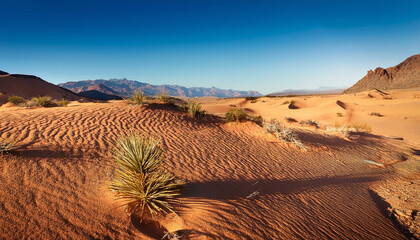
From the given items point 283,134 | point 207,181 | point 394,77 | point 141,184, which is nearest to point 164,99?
point 283,134

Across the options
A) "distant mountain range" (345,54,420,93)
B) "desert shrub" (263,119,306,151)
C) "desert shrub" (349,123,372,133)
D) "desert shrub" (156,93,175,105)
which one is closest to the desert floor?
"desert shrub" (263,119,306,151)

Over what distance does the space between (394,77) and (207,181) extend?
Result: 304 ft

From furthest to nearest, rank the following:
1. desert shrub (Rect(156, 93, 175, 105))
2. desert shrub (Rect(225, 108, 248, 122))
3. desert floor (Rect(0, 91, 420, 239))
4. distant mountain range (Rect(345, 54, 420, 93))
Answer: distant mountain range (Rect(345, 54, 420, 93))
desert shrub (Rect(156, 93, 175, 105))
desert shrub (Rect(225, 108, 248, 122))
desert floor (Rect(0, 91, 420, 239))

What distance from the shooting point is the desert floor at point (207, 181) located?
2.76 m

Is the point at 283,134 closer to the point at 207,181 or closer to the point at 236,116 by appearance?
the point at 236,116

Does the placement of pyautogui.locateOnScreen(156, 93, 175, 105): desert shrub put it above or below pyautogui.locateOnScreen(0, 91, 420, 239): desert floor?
above

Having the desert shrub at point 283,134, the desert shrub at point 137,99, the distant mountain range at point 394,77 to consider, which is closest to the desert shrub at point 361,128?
the desert shrub at point 283,134

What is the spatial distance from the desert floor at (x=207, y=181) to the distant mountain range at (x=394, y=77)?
7685cm

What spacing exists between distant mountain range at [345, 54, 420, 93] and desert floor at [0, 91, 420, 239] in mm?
76853

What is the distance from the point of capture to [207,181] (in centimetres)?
423

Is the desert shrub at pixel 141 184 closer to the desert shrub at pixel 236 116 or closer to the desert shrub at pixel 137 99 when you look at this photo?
the desert shrub at pixel 236 116

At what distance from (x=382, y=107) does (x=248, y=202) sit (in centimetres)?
2692

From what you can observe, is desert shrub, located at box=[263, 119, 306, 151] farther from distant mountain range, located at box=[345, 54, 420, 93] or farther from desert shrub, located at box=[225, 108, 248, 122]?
distant mountain range, located at box=[345, 54, 420, 93]

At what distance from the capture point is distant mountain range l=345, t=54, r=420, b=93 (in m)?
60.8
